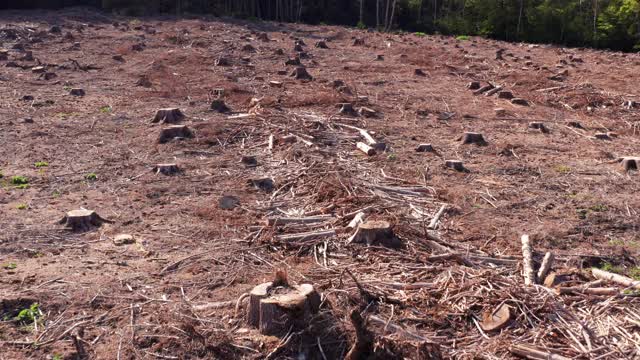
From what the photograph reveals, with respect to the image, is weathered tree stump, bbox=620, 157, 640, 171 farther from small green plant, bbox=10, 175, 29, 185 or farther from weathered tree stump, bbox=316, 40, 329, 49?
weathered tree stump, bbox=316, 40, 329, 49

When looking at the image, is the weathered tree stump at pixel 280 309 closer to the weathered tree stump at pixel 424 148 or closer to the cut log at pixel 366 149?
the cut log at pixel 366 149

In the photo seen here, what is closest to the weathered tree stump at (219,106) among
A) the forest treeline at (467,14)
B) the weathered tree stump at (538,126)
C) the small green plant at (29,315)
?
the weathered tree stump at (538,126)

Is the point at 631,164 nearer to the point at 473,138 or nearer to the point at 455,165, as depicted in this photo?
the point at 473,138

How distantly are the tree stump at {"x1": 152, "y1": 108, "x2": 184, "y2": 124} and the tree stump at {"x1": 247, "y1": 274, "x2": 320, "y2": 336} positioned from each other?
689 centimetres

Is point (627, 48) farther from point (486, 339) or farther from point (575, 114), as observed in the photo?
point (486, 339)

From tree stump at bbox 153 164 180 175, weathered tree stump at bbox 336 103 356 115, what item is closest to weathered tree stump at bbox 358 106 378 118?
weathered tree stump at bbox 336 103 356 115

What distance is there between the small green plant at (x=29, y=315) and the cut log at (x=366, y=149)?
5.10 metres

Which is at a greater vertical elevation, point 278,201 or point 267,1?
point 267,1

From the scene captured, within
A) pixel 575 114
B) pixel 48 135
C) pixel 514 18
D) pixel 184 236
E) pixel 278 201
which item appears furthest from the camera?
pixel 514 18

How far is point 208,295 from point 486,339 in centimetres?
201

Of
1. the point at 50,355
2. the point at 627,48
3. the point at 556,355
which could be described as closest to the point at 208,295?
the point at 50,355

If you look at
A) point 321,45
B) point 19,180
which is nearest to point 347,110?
point 19,180

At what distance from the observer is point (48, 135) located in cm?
1051

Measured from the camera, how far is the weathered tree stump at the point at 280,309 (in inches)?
184
